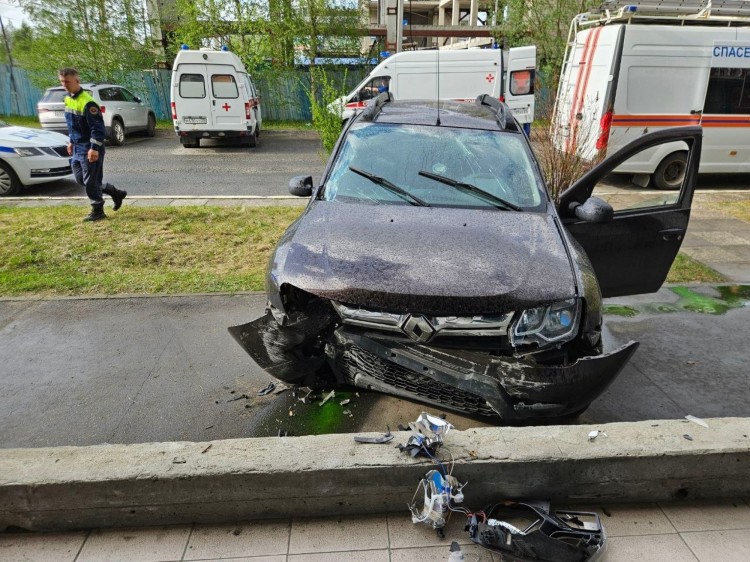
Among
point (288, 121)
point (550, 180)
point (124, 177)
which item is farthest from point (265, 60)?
point (550, 180)

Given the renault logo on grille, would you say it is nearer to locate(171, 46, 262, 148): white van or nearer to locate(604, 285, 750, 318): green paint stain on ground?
locate(604, 285, 750, 318): green paint stain on ground

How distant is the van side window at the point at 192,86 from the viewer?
15.0 metres

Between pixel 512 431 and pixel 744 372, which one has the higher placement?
pixel 512 431

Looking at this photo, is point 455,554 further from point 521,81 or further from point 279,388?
point 521,81

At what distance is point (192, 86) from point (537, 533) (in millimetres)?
15271

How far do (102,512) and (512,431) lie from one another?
2044 mm

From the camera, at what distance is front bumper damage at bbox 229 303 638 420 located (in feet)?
9.16

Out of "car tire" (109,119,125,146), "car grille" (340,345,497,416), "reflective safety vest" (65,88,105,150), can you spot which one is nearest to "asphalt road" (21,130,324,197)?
"car tire" (109,119,125,146)

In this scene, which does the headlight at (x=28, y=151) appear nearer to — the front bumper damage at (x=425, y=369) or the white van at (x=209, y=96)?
the white van at (x=209, y=96)

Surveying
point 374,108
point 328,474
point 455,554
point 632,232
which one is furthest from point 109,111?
point 455,554

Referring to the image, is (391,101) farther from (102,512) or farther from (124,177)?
(124,177)

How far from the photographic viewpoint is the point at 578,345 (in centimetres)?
294

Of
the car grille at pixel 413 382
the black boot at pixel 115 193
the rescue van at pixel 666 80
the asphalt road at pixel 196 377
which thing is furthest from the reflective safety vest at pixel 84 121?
the rescue van at pixel 666 80

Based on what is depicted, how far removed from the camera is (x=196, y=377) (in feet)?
13.1
